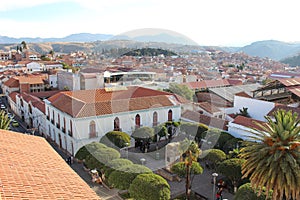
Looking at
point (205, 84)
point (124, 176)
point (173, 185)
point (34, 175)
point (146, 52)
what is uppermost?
point (146, 52)

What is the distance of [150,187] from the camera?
1677 cm

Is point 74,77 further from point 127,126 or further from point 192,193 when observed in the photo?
point 192,193

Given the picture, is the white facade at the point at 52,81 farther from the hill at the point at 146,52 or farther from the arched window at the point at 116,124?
the hill at the point at 146,52

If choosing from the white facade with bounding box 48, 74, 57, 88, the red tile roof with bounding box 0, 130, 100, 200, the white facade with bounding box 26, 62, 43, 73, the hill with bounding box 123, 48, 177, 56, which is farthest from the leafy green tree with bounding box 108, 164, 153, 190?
the hill with bounding box 123, 48, 177, 56

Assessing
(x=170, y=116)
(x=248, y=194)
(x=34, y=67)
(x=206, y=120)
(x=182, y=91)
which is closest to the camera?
(x=248, y=194)

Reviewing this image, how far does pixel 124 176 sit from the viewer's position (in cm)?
1844

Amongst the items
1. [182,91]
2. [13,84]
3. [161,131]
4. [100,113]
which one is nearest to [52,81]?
[13,84]

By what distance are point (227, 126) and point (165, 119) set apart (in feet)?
Result: 22.9


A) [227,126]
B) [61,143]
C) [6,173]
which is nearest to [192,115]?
[227,126]

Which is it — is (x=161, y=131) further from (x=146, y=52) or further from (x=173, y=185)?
(x=146, y=52)

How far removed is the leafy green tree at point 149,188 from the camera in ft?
54.5

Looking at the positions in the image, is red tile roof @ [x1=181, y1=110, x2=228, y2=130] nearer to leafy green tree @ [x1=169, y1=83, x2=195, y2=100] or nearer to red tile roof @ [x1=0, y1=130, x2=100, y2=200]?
leafy green tree @ [x1=169, y1=83, x2=195, y2=100]

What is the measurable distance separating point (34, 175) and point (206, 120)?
76.3 ft

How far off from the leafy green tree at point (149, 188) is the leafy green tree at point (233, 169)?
179 inches
